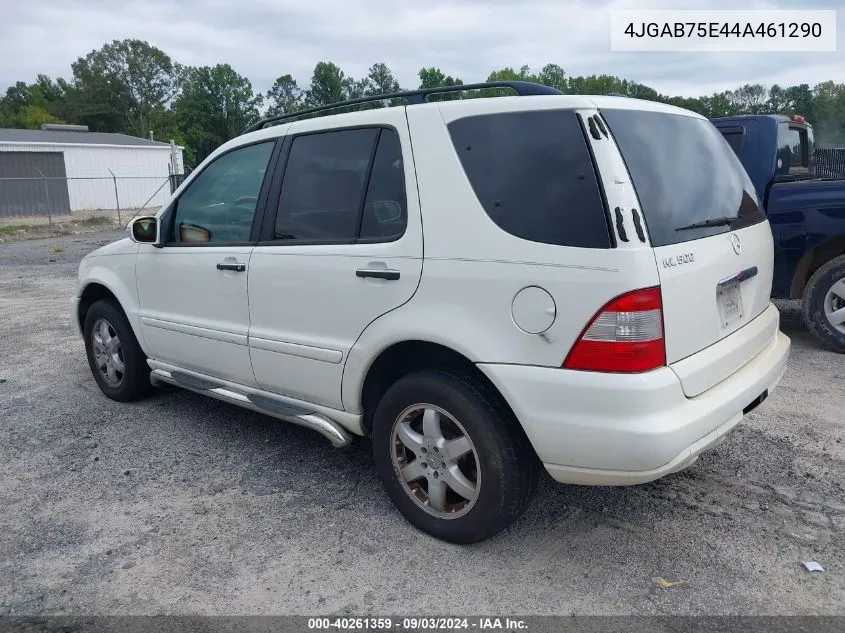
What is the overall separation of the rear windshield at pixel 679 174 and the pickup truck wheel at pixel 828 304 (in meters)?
2.95

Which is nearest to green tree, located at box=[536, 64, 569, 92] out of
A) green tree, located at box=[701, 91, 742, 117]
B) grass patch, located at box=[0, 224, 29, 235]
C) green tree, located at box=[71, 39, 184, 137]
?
green tree, located at box=[701, 91, 742, 117]

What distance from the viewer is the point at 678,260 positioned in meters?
2.74

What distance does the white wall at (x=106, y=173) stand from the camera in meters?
36.0

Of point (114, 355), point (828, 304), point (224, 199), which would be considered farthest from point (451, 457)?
point (828, 304)

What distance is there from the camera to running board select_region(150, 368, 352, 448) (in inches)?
140

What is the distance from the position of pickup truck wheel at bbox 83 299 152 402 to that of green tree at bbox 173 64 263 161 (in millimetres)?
77602

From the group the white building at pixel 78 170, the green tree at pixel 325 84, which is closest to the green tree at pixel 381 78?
the green tree at pixel 325 84

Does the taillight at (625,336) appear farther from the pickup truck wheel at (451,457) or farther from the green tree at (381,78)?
the green tree at (381,78)

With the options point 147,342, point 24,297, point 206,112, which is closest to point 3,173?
point 24,297

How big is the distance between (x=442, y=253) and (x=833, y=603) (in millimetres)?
2026

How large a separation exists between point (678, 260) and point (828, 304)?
407 cm

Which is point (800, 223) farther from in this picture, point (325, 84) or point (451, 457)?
point (325, 84)

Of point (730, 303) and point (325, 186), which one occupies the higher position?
point (325, 186)

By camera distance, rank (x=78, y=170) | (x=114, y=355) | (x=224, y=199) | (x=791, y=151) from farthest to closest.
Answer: (x=78, y=170) < (x=791, y=151) < (x=114, y=355) < (x=224, y=199)
